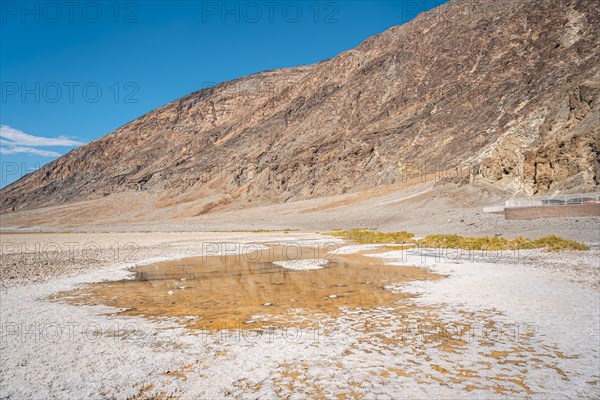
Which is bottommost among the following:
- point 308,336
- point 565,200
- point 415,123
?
point 308,336

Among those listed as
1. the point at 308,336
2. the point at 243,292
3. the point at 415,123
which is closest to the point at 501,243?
the point at 243,292

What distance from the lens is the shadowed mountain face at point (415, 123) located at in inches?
1475

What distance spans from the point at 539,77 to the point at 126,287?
2617 inches

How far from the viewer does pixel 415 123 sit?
232 feet

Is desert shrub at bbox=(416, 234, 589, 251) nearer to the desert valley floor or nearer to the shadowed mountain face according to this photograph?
the desert valley floor

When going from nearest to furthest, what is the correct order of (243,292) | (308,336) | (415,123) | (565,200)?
1. (308,336)
2. (243,292)
3. (565,200)
4. (415,123)

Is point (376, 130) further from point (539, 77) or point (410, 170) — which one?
point (539, 77)

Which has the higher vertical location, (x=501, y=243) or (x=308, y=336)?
(x=501, y=243)

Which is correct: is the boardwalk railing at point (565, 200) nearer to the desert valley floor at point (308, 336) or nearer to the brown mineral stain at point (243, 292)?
the desert valley floor at point (308, 336)

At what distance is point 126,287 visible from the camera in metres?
10.7

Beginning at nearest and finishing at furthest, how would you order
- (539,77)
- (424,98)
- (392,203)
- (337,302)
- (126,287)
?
(337,302)
(126,287)
(392,203)
(539,77)
(424,98)

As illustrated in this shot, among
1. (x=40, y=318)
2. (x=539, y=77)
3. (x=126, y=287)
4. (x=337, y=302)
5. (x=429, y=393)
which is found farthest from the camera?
(x=539, y=77)

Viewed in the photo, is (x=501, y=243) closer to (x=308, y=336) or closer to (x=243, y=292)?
(x=243, y=292)

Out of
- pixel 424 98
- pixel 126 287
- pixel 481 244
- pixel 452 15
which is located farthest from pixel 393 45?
pixel 126 287
